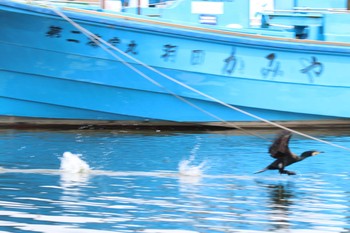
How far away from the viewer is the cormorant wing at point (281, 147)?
10648 mm

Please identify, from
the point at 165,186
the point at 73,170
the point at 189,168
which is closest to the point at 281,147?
the point at 189,168

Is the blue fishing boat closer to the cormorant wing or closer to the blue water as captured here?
the blue water

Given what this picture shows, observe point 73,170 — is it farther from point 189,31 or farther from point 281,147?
point 189,31

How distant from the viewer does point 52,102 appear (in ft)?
49.4

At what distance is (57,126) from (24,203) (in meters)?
6.60

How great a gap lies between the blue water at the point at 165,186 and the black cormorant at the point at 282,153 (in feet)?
0.54

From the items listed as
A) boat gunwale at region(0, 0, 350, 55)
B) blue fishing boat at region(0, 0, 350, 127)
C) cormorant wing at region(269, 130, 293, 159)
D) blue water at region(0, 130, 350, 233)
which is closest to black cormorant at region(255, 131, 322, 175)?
cormorant wing at region(269, 130, 293, 159)

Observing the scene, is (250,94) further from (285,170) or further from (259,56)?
(285,170)

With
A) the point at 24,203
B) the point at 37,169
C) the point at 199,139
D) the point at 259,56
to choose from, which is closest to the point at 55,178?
the point at 37,169

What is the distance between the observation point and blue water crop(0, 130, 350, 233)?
8.22 m

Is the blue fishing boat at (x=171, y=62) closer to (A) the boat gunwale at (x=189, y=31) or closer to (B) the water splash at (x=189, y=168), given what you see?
(A) the boat gunwale at (x=189, y=31)

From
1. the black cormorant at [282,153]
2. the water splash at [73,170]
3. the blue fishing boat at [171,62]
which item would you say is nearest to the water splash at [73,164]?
the water splash at [73,170]

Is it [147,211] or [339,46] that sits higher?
[339,46]

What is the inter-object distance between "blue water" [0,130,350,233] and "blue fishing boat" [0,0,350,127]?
683mm
